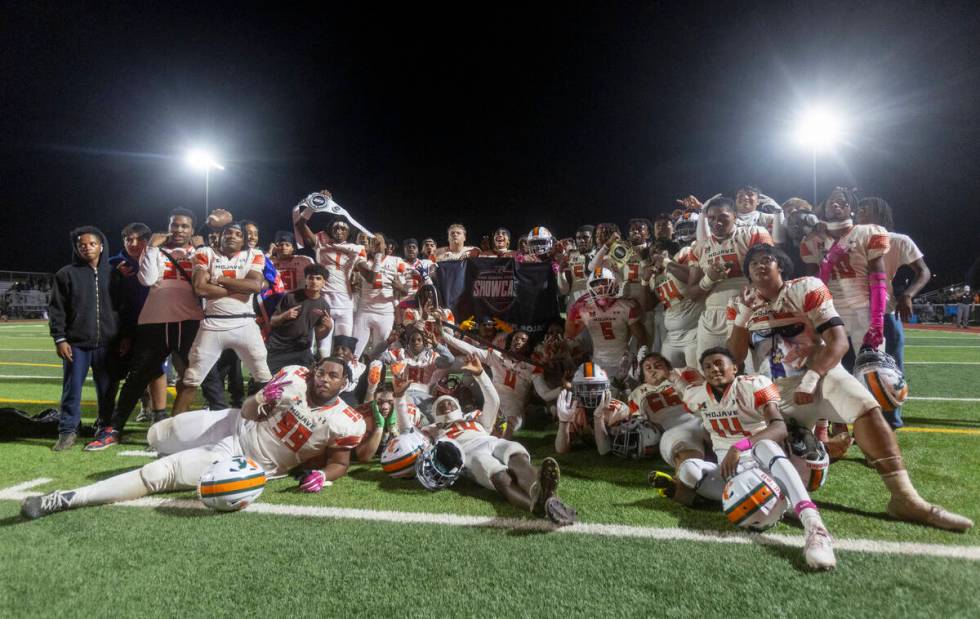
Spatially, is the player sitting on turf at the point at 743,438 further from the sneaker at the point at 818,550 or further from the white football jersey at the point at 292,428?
the white football jersey at the point at 292,428

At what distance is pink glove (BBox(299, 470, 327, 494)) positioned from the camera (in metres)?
3.99

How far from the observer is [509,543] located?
10.0 ft

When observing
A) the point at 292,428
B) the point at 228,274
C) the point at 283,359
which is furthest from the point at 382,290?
the point at 292,428

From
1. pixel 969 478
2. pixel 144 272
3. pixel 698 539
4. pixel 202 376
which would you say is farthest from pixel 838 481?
pixel 144 272

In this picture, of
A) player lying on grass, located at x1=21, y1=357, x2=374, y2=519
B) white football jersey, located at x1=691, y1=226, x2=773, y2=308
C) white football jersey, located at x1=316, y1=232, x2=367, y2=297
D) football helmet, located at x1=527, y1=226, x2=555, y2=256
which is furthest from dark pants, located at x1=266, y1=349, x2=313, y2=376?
white football jersey, located at x1=691, y1=226, x2=773, y2=308

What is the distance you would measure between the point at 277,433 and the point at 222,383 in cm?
306

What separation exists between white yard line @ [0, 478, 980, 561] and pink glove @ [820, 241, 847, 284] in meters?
2.83

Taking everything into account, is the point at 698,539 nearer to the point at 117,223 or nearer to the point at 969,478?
the point at 969,478

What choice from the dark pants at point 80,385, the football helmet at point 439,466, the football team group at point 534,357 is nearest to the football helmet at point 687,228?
the football team group at point 534,357

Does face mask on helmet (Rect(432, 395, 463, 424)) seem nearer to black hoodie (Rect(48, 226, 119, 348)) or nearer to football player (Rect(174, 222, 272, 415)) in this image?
football player (Rect(174, 222, 272, 415))

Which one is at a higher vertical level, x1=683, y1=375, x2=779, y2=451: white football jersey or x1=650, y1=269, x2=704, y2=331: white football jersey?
x1=650, y1=269, x2=704, y2=331: white football jersey

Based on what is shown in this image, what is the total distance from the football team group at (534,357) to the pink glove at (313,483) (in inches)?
5.4

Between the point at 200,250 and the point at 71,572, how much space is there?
390cm

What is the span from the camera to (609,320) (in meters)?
6.12
